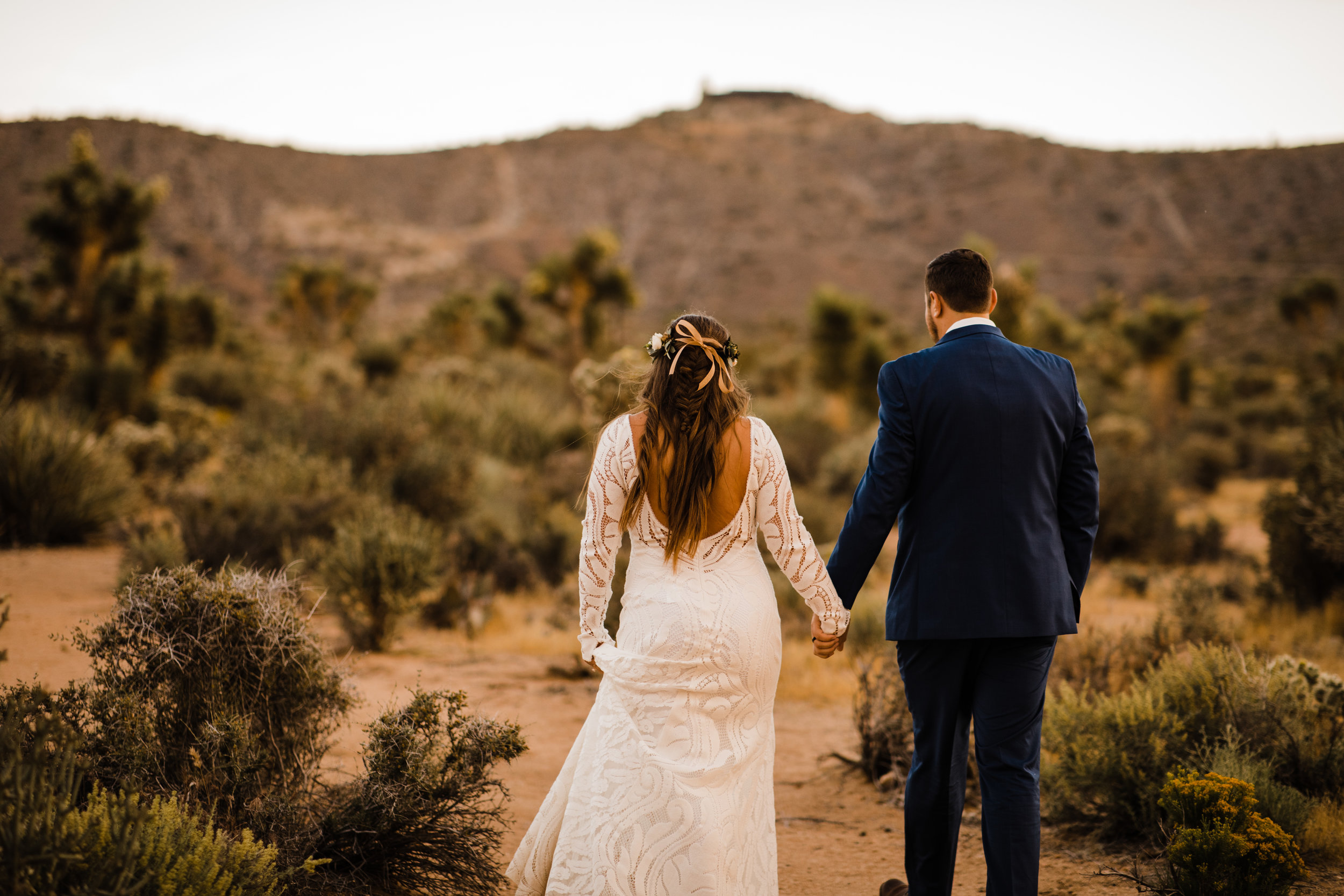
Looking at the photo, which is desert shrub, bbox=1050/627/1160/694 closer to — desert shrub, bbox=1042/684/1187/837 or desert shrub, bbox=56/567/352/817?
desert shrub, bbox=1042/684/1187/837

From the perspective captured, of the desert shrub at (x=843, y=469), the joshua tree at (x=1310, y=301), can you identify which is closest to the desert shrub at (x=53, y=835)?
the desert shrub at (x=843, y=469)

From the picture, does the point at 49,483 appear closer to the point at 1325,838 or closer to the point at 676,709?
the point at 676,709

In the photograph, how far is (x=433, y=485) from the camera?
11.8m

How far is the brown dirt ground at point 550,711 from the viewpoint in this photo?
13.9 feet

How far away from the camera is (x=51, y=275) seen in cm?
1988

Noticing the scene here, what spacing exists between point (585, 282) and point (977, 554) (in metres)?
19.3

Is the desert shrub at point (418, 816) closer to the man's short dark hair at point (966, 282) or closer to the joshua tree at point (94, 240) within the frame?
the man's short dark hair at point (966, 282)

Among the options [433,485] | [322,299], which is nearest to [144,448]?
[433,485]

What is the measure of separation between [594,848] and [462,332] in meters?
31.2

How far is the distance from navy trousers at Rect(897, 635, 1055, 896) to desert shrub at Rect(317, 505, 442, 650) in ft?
18.5

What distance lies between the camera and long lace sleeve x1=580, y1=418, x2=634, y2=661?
312 cm

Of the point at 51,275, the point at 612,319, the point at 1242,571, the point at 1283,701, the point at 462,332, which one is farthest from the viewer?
the point at 462,332

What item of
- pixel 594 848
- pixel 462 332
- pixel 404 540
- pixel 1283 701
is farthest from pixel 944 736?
pixel 462 332

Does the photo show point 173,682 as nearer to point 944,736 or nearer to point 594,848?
point 594,848
